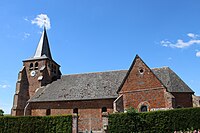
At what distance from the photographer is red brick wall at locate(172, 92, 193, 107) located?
959 inches

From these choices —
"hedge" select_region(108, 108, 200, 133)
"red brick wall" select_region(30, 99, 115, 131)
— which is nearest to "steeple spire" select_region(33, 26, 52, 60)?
"red brick wall" select_region(30, 99, 115, 131)

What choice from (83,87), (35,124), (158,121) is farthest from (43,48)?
(158,121)

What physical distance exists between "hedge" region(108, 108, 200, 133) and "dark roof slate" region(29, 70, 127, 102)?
732 cm

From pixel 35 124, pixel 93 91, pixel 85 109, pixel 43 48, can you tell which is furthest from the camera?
pixel 43 48

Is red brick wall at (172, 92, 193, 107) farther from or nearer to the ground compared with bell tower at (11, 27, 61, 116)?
nearer to the ground

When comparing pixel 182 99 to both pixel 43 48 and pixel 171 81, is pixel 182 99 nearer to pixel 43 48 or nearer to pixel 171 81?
pixel 171 81

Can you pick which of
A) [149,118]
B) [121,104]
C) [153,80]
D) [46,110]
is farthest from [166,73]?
[46,110]

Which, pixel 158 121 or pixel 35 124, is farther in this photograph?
pixel 35 124

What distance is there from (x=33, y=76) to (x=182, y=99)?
74.9ft

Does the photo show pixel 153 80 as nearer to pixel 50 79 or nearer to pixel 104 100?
pixel 104 100

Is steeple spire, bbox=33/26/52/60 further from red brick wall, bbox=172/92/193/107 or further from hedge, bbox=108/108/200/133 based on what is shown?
red brick wall, bbox=172/92/193/107

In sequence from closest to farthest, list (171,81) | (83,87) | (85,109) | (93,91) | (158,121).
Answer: (158,121), (171,81), (85,109), (93,91), (83,87)

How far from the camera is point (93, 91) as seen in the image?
28.4 meters

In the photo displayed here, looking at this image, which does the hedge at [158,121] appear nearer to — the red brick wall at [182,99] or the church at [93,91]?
the church at [93,91]
